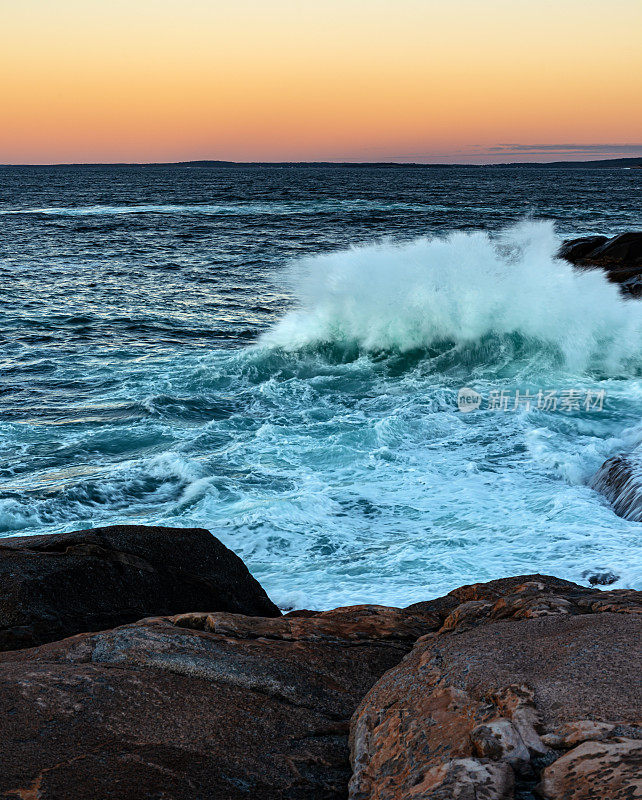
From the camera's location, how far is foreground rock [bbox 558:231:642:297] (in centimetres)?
1620

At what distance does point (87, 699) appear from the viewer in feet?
7.80

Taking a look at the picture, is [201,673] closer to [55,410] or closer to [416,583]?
Result: [416,583]

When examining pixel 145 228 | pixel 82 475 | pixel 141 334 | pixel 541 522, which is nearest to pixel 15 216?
pixel 145 228

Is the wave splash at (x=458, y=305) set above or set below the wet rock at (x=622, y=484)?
above

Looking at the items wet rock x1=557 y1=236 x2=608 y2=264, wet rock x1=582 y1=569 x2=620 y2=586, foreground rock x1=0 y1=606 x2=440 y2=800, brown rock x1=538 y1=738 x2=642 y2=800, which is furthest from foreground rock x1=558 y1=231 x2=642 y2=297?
brown rock x1=538 y1=738 x2=642 y2=800

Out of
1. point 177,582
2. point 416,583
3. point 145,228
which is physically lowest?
point 416,583

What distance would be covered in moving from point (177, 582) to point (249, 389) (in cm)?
650

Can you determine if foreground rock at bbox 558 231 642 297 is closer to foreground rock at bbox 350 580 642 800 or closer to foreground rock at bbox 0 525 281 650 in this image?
foreground rock at bbox 0 525 281 650

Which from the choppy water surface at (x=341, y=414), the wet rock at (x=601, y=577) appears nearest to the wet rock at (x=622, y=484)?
the choppy water surface at (x=341, y=414)

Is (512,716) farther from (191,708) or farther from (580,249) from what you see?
(580,249)

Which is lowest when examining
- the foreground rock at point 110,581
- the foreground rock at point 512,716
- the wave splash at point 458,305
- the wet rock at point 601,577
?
the wet rock at point 601,577

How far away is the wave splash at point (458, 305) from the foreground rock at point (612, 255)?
1.60m

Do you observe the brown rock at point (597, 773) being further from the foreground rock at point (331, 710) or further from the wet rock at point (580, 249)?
the wet rock at point (580, 249)

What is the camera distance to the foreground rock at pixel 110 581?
337 cm
